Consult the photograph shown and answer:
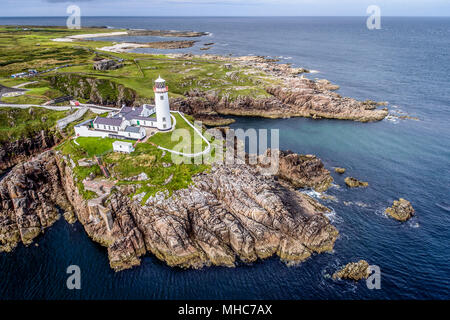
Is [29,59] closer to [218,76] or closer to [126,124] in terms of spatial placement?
[218,76]

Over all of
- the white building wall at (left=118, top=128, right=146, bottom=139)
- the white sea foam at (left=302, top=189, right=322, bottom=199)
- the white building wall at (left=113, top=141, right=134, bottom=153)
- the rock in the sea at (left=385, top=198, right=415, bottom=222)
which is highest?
the white building wall at (left=118, top=128, right=146, bottom=139)

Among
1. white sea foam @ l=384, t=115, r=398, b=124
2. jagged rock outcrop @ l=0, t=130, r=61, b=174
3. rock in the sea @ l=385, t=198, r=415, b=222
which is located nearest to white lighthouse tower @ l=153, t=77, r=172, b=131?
jagged rock outcrop @ l=0, t=130, r=61, b=174

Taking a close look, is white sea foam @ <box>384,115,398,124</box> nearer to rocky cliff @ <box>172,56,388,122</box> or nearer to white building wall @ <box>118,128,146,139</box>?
rocky cliff @ <box>172,56,388,122</box>

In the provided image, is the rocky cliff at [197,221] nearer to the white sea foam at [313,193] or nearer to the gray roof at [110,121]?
the white sea foam at [313,193]

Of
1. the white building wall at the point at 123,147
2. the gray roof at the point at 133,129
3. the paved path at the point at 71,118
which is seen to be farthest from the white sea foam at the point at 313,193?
the paved path at the point at 71,118
